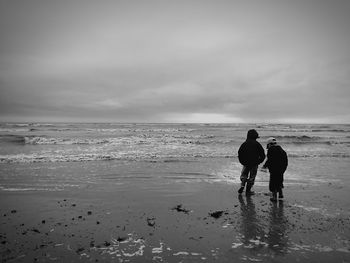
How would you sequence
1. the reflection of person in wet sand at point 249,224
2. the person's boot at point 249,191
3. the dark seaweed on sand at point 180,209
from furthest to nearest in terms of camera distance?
the person's boot at point 249,191
the dark seaweed on sand at point 180,209
the reflection of person in wet sand at point 249,224

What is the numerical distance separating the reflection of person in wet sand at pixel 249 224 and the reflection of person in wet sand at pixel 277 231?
236 mm

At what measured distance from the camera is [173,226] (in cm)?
627

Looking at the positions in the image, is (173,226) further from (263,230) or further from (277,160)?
(277,160)

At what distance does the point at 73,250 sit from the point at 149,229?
1.69 metres

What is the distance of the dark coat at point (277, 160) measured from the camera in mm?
8484

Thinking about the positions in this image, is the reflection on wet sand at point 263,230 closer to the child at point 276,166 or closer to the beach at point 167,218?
the beach at point 167,218

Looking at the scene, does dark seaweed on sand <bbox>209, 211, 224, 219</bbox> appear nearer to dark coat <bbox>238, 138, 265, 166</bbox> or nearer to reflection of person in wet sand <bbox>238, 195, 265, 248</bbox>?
reflection of person in wet sand <bbox>238, 195, 265, 248</bbox>

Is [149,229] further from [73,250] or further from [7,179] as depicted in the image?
[7,179]

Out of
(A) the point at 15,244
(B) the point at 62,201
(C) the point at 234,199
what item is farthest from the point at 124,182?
(A) the point at 15,244

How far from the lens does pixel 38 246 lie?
511 cm

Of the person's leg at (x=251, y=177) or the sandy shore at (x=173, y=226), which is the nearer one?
the sandy shore at (x=173, y=226)

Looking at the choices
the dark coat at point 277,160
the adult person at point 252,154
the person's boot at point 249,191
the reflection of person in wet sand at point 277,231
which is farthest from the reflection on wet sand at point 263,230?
the adult person at point 252,154

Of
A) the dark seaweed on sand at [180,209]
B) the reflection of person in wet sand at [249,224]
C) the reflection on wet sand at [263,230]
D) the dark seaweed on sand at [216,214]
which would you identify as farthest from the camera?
the dark seaweed on sand at [180,209]

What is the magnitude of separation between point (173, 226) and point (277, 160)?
4131 mm
